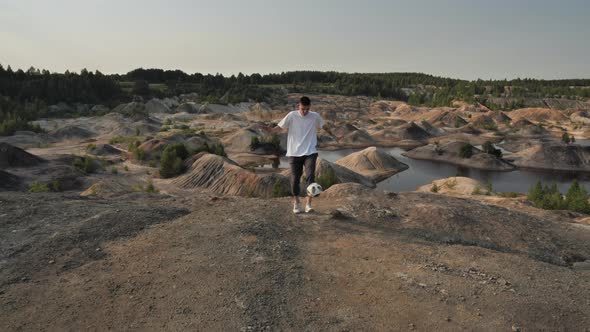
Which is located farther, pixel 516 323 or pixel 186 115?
pixel 186 115

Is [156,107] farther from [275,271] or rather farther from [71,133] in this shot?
[275,271]

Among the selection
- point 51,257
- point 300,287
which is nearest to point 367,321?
point 300,287

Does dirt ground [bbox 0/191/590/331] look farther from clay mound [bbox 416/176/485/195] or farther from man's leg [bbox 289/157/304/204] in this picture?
clay mound [bbox 416/176/485/195]

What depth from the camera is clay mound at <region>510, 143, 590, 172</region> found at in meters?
59.3

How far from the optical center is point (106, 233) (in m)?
9.03

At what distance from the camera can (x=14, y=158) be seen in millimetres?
35938

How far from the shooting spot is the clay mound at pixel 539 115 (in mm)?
112125

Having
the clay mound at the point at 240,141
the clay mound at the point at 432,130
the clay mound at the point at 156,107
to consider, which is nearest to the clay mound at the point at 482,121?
the clay mound at the point at 432,130

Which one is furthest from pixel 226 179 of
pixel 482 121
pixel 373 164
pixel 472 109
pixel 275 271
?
pixel 472 109

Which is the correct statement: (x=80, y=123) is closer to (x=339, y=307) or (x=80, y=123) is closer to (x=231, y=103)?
(x=231, y=103)

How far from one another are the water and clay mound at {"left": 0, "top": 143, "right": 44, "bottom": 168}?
3311 cm

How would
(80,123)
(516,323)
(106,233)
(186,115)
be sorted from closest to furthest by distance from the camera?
(516,323)
(106,233)
(80,123)
(186,115)

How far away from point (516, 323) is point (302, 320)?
287 centimetres

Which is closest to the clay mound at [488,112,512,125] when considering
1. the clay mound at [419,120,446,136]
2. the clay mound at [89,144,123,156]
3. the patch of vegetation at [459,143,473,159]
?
the clay mound at [419,120,446,136]
